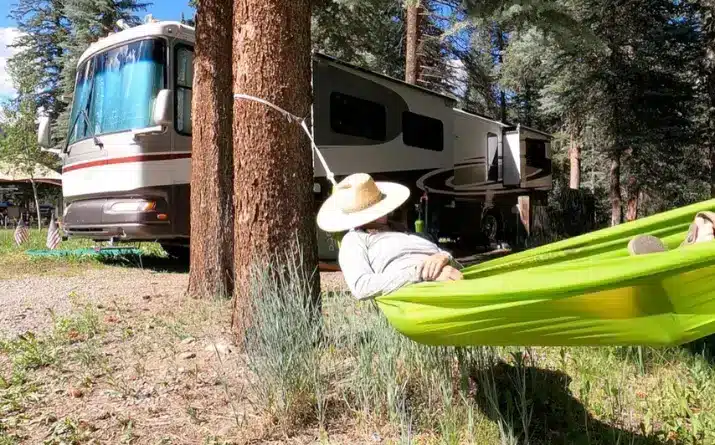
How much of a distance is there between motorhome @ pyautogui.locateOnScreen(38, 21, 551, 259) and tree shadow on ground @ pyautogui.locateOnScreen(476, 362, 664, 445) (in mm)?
2132

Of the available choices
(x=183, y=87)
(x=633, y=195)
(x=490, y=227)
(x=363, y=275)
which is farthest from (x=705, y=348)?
(x=633, y=195)

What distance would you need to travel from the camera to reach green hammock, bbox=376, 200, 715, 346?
1712 millimetres

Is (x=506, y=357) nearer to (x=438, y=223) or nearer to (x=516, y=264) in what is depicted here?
(x=516, y=264)

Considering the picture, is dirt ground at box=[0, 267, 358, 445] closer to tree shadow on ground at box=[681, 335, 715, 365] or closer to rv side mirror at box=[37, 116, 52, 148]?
tree shadow on ground at box=[681, 335, 715, 365]

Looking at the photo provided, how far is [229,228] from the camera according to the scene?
5113mm

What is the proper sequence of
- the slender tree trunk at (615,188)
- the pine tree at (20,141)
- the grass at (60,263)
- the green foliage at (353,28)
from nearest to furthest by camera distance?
the grass at (60,263) → the green foliage at (353,28) → the slender tree trunk at (615,188) → the pine tree at (20,141)

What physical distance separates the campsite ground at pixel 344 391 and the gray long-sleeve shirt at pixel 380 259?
0.30 m

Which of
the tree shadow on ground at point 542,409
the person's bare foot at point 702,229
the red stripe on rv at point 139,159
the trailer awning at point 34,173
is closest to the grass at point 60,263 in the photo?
the red stripe on rv at point 139,159

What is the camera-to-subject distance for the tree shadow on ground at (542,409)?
2.53m

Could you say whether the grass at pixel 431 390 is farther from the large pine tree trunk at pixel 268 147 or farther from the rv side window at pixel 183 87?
the rv side window at pixel 183 87

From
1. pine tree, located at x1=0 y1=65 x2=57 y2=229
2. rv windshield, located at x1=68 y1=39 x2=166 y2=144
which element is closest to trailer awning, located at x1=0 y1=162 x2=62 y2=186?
pine tree, located at x1=0 y1=65 x2=57 y2=229

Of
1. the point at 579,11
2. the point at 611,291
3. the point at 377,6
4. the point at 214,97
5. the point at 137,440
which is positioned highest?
the point at 579,11

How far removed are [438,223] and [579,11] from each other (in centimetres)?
509

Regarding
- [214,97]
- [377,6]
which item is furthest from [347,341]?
[377,6]
